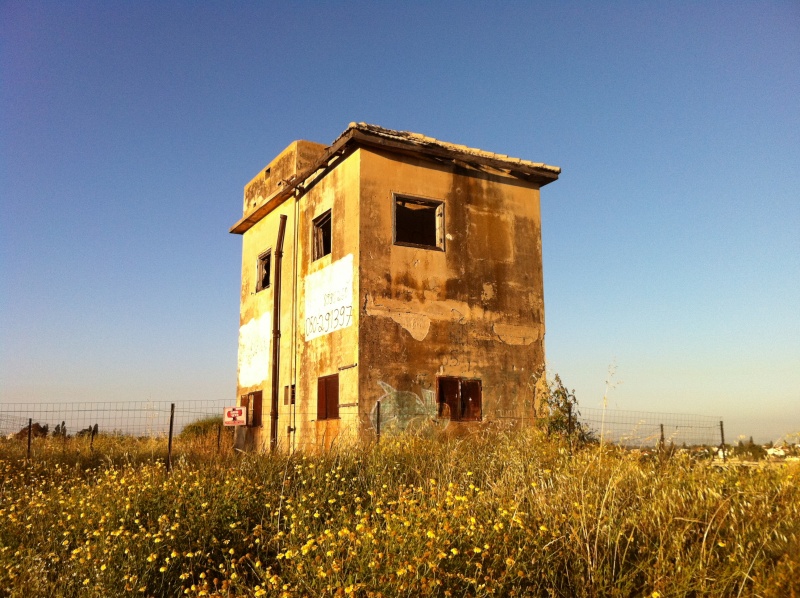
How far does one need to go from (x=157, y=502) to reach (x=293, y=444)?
8.64 metres

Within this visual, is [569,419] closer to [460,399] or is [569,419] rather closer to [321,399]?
[460,399]

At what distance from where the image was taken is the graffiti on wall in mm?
13023

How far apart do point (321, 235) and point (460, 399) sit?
17.5 feet

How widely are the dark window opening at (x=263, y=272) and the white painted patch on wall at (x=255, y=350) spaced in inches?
39.3

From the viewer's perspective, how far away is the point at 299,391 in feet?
51.4

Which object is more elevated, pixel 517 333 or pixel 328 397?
pixel 517 333

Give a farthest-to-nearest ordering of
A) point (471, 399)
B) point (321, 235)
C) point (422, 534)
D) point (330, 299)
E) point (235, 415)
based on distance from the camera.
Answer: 1. point (235, 415)
2. point (321, 235)
3. point (330, 299)
4. point (471, 399)
5. point (422, 534)

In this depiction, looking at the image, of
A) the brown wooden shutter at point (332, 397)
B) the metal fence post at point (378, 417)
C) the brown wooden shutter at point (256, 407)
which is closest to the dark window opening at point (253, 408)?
the brown wooden shutter at point (256, 407)

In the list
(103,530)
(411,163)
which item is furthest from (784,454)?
(411,163)

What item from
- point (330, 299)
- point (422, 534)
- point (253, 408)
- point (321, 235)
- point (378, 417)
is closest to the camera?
point (422, 534)

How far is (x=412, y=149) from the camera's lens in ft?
47.3

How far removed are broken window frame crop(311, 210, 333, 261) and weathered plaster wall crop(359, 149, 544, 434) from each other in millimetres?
2182

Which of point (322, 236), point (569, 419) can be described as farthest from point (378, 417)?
point (322, 236)

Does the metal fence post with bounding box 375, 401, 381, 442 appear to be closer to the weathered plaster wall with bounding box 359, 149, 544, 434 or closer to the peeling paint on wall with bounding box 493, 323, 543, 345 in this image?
the weathered plaster wall with bounding box 359, 149, 544, 434
